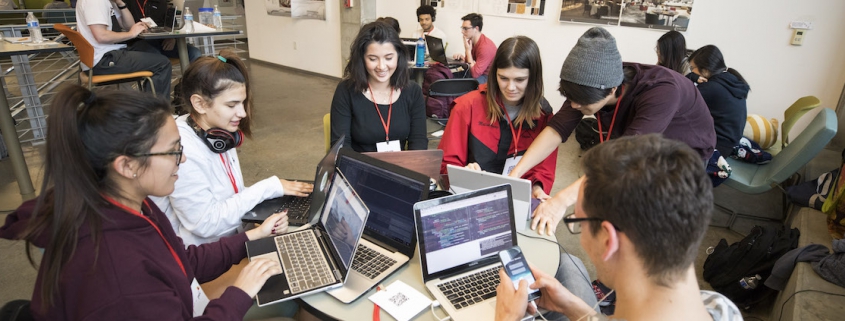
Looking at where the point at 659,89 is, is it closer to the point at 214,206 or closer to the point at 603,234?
the point at 603,234

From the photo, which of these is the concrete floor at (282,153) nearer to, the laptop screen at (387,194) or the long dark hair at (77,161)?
the long dark hair at (77,161)

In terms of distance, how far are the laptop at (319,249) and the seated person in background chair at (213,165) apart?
0.12 metres

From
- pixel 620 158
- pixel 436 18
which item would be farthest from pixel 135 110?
pixel 436 18

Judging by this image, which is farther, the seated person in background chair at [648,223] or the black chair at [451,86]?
the black chair at [451,86]

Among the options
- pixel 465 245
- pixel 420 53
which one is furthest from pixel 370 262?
pixel 420 53

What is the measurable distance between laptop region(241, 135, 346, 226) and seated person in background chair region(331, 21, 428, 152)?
0.56 meters

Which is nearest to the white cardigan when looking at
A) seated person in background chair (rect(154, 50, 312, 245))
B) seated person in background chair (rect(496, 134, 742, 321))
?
seated person in background chair (rect(154, 50, 312, 245))

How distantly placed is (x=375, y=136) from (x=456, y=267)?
3.86ft

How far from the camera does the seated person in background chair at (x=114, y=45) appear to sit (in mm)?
3662

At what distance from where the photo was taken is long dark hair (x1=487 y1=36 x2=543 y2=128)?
1.99m

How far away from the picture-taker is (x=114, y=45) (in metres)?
3.88

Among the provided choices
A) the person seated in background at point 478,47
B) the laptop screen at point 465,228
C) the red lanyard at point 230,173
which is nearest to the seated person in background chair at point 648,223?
the laptop screen at point 465,228

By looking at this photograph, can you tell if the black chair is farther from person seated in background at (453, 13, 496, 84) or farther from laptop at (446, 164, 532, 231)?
laptop at (446, 164, 532, 231)

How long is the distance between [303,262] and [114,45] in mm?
3614
